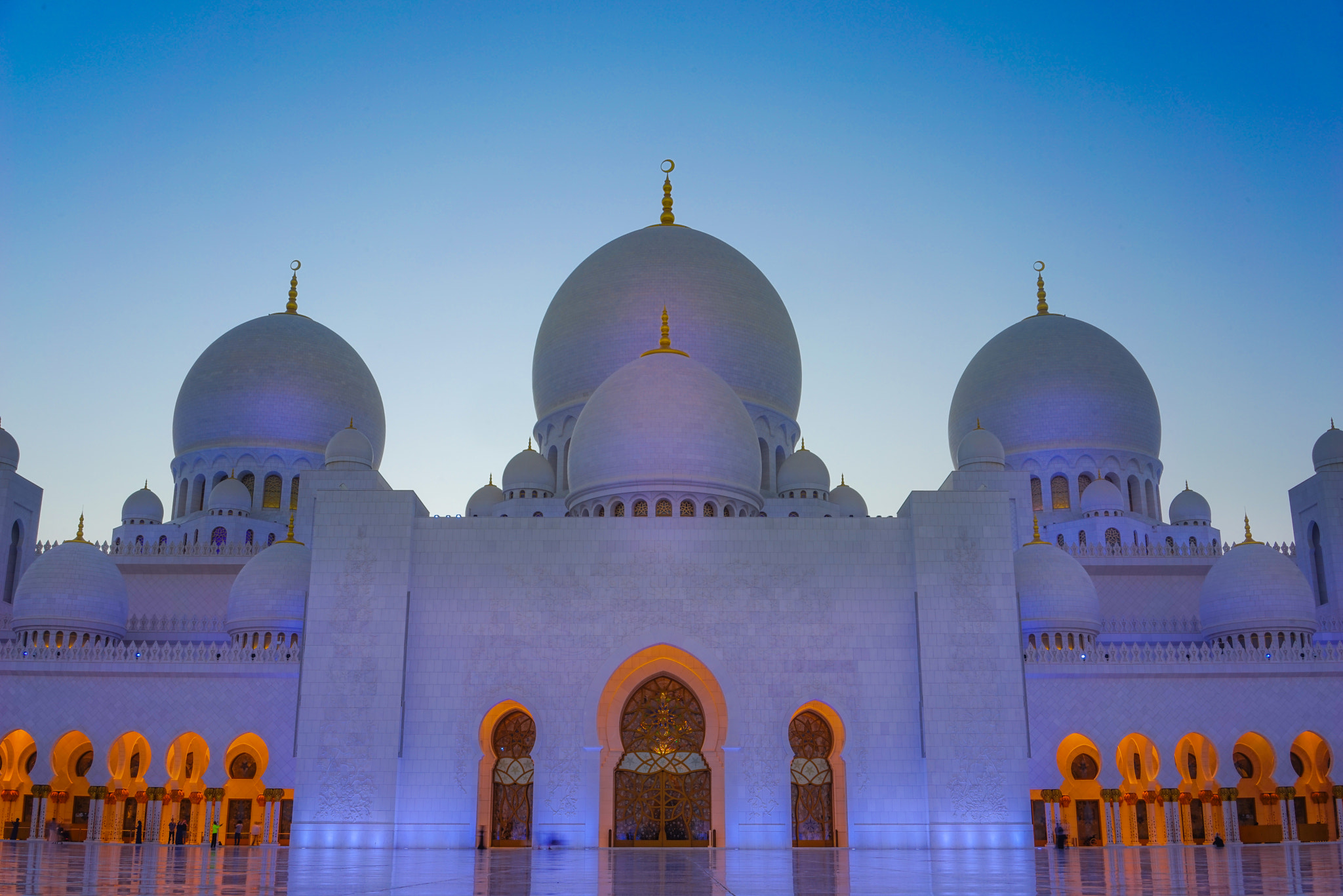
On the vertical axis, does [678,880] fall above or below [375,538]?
below

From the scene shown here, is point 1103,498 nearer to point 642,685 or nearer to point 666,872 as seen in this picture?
point 642,685

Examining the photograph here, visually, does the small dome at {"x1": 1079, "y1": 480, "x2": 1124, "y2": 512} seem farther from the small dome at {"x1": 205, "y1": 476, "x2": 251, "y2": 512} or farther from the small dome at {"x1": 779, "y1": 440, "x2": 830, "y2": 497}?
the small dome at {"x1": 205, "y1": 476, "x2": 251, "y2": 512}

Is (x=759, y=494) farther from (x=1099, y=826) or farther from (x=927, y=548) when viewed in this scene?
(x=1099, y=826)

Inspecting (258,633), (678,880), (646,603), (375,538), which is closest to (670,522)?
(646,603)

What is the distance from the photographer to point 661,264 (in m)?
21.6

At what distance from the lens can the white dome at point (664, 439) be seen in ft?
55.7

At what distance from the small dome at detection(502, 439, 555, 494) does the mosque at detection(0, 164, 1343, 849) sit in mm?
61

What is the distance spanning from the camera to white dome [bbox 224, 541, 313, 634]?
18.3 meters

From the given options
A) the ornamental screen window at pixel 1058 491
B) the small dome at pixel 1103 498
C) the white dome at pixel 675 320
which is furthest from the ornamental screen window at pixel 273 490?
the small dome at pixel 1103 498

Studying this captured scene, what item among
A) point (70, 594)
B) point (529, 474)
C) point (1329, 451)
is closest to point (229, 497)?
point (70, 594)

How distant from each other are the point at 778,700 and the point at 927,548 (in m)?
2.67

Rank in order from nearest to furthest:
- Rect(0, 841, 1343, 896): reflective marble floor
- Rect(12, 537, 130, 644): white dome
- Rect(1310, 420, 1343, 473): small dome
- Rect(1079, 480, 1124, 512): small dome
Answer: Rect(0, 841, 1343, 896): reflective marble floor
Rect(12, 537, 130, 644): white dome
Rect(1310, 420, 1343, 473): small dome
Rect(1079, 480, 1124, 512): small dome

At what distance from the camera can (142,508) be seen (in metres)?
23.3

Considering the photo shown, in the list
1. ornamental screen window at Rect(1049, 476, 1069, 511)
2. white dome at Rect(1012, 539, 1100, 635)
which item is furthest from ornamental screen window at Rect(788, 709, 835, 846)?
ornamental screen window at Rect(1049, 476, 1069, 511)
